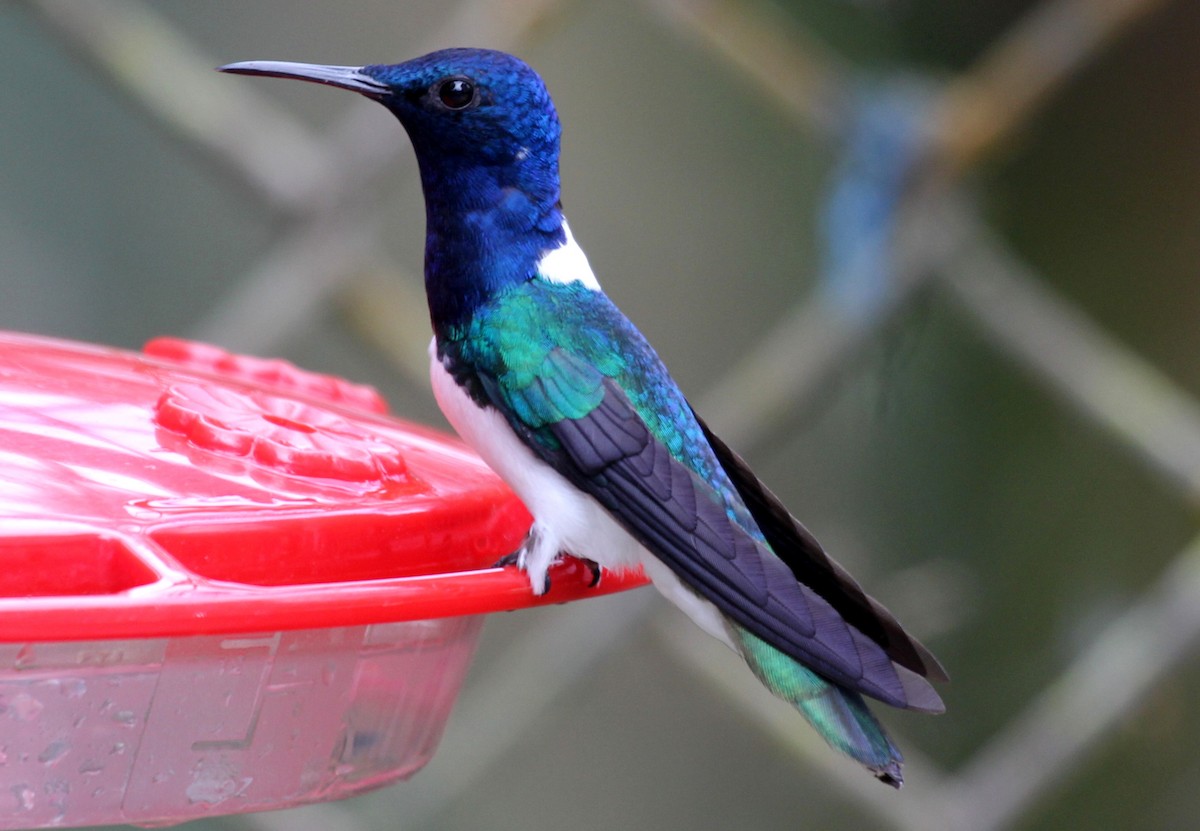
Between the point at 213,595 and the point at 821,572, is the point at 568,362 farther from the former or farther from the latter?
the point at 213,595

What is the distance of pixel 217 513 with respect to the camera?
97cm

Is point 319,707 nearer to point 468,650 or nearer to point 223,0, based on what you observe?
point 468,650

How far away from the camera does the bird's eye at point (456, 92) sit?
4.35 ft

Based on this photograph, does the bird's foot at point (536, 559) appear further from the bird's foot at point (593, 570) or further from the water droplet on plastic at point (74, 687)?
the water droplet on plastic at point (74, 687)

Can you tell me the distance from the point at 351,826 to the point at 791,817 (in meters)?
1.00

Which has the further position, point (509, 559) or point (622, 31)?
point (622, 31)

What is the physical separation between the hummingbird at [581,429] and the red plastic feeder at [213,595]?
6 cm

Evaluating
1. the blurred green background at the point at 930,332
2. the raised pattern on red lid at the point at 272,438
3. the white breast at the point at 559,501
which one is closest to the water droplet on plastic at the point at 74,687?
the raised pattern on red lid at the point at 272,438

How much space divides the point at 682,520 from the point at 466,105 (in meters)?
0.44

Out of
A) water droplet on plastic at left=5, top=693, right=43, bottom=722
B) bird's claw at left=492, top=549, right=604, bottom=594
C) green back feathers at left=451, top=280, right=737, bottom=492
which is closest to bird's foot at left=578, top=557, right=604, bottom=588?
bird's claw at left=492, top=549, right=604, bottom=594

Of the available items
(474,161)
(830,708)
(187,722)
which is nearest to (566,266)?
(474,161)

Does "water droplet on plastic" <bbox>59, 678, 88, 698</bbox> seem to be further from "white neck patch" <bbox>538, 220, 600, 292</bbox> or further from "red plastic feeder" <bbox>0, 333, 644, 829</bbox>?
"white neck patch" <bbox>538, 220, 600, 292</bbox>

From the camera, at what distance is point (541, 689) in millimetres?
2980

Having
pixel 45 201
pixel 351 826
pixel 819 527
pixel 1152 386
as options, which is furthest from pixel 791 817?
pixel 45 201
